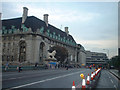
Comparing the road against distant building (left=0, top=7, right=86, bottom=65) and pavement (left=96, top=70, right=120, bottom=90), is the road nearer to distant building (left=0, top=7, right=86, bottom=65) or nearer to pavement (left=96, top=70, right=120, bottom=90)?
pavement (left=96, top=70, right=120, bottom=90)

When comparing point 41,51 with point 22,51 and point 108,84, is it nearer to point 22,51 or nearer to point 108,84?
point 22,51

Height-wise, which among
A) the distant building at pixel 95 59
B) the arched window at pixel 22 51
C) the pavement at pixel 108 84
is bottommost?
the distant building at pixel 95 59

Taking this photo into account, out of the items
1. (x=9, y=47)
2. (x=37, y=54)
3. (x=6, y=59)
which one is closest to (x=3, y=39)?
(x=9, y=47)

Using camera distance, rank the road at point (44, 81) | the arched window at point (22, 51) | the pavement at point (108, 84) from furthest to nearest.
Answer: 1. the arched window at point (22, 51)
2. the pavement at point (108, 84)
3. the road at point (44, 81)

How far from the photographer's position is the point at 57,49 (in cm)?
6894

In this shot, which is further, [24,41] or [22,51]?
[22,51]

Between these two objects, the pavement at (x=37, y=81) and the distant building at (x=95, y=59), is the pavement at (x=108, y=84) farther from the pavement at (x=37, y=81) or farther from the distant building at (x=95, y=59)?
the distant building at (x=95, y=59)

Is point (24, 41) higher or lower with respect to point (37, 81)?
higher

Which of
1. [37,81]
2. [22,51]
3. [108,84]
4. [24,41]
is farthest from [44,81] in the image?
[22,51]

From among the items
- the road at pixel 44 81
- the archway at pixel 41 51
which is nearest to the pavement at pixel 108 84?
the road at pixel 44 81

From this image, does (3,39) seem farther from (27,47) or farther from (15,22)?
(27,47)

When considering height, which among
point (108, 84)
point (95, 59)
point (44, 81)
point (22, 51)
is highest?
point (22, 51)

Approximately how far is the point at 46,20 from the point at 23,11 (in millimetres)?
15743

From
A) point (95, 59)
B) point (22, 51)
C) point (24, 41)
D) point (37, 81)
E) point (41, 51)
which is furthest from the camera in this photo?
point (95, 59)
